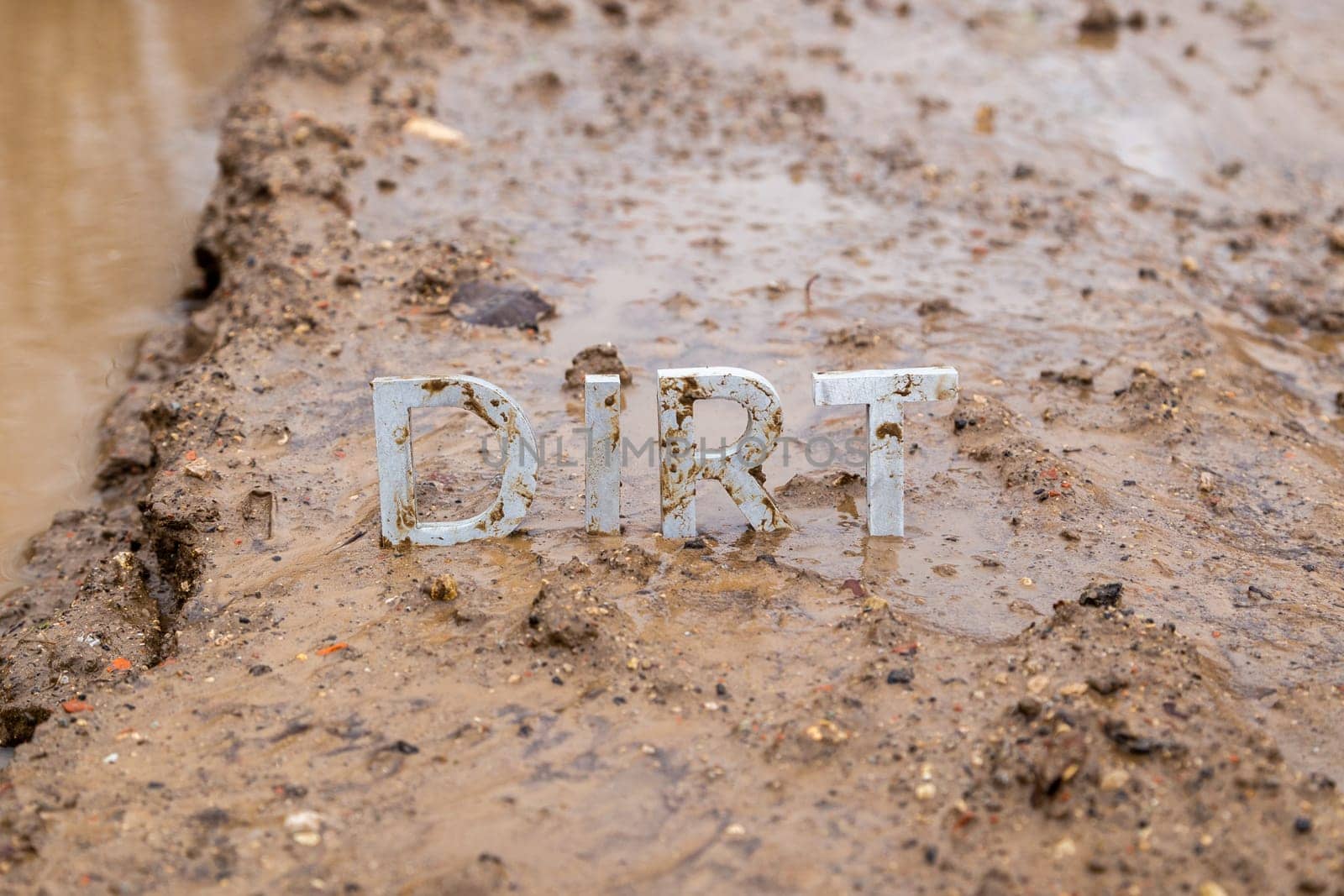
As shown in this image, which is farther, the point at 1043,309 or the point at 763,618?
the point at 1043,309

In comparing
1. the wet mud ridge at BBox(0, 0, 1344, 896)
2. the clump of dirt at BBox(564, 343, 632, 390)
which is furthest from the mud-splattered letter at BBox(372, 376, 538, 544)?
the clump of dirt at BBox(564, 343, 632, 390)

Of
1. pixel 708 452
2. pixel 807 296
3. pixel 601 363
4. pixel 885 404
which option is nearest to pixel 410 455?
pixel 708 452

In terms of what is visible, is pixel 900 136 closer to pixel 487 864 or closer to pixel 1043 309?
pixel 1043 309

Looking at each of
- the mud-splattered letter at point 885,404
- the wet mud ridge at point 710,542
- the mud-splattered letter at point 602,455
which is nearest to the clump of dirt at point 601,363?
the wet mud ridge at point 710,542

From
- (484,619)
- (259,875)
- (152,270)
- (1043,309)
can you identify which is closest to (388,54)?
(152,270)

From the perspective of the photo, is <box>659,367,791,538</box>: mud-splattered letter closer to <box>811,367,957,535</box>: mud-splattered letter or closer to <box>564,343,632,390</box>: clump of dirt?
<box>811,367,957,535</box>: mud-splattered letter
